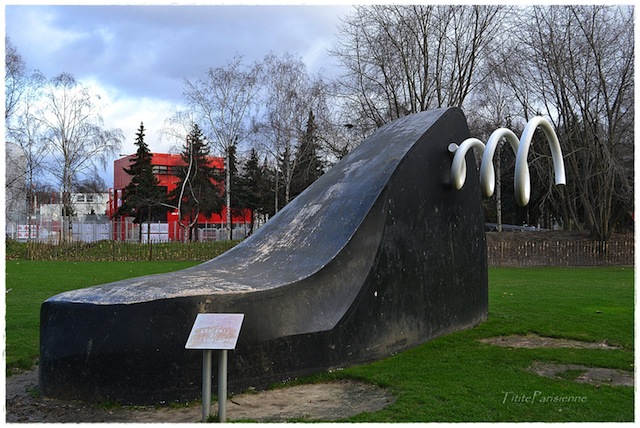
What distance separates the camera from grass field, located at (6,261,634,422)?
5.02 meters

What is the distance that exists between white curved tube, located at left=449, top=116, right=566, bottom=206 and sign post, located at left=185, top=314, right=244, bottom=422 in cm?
445

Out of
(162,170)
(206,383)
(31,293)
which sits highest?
(162,170)

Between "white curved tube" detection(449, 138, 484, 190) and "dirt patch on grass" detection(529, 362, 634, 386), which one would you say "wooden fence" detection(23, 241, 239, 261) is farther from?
"dirt patch on grass" detection(529, 362, 634, 386)

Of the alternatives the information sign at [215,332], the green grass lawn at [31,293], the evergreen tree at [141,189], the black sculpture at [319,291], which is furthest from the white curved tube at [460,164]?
the evergreen tree at [141,189]

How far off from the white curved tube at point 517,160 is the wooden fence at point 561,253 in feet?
60.4

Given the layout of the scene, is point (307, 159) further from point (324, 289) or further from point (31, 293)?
point (324, 289)

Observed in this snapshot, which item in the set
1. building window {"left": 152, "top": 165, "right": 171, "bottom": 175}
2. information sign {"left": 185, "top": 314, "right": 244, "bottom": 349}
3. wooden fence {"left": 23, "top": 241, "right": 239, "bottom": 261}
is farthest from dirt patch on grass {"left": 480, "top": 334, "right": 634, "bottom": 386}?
building window {"left": 152, "top": 165, "right": 171, "bottom": 175}

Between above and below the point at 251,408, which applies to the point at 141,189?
above

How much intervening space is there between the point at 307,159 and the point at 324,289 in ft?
87.0

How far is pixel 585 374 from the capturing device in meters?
6.39

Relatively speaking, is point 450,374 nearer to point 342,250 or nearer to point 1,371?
point 342,250

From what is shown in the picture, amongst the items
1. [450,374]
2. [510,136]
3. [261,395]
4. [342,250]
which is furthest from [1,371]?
[510,136]

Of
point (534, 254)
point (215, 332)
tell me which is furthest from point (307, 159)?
point (215, 332)

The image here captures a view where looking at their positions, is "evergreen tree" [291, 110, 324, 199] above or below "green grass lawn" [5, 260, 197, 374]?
above
